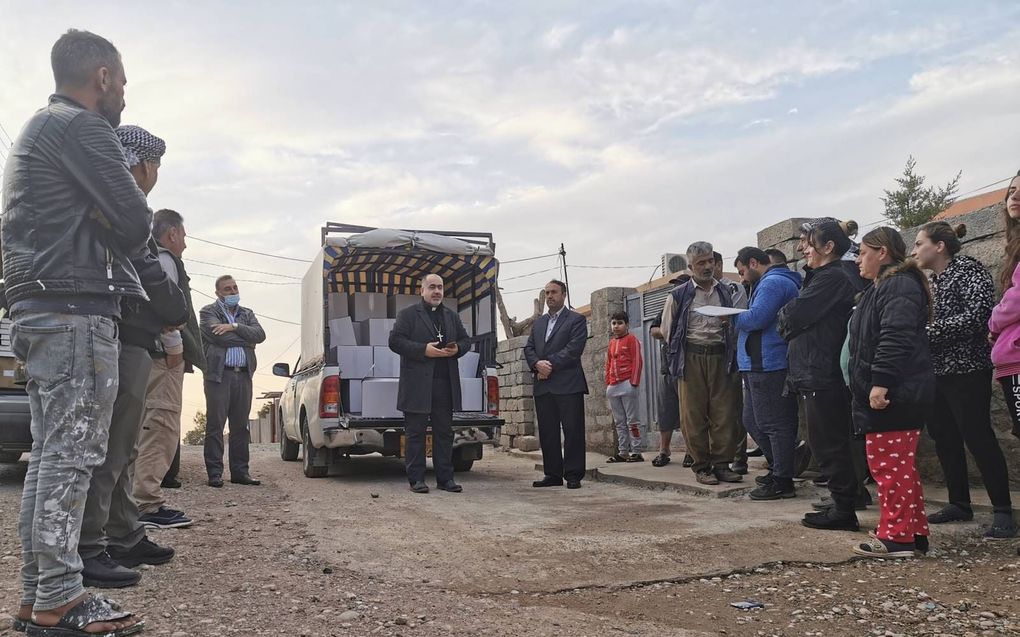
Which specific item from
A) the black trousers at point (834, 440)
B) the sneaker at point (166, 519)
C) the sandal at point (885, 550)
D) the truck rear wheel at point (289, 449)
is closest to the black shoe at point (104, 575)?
the sneaker at point (166, 519)

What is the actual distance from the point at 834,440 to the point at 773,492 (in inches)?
48.1

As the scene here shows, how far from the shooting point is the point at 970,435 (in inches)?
187

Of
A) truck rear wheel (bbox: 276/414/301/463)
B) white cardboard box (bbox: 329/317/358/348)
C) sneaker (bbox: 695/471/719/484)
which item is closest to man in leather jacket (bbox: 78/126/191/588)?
sneaker (bbox: 695/471/719/484)

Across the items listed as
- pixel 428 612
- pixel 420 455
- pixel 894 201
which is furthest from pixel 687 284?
pixel 894 201

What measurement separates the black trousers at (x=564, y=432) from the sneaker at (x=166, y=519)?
3395 millimetres

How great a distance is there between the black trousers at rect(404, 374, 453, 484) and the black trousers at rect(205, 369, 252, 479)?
67.9 inches

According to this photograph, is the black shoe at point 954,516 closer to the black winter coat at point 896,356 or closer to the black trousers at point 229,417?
the black winter coat at point 896,356

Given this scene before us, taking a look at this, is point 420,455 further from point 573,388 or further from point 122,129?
point 122,129

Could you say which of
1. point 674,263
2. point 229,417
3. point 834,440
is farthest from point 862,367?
point 674,263

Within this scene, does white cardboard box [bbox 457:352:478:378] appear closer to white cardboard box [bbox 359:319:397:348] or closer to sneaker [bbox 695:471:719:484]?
white cardboard box [bbox 359:319:397:348]

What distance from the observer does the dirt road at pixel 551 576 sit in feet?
10.3

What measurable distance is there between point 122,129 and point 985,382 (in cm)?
489

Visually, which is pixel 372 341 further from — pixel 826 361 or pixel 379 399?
pixel 826 361

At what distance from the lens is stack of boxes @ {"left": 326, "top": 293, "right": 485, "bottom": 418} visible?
27.4 feet
